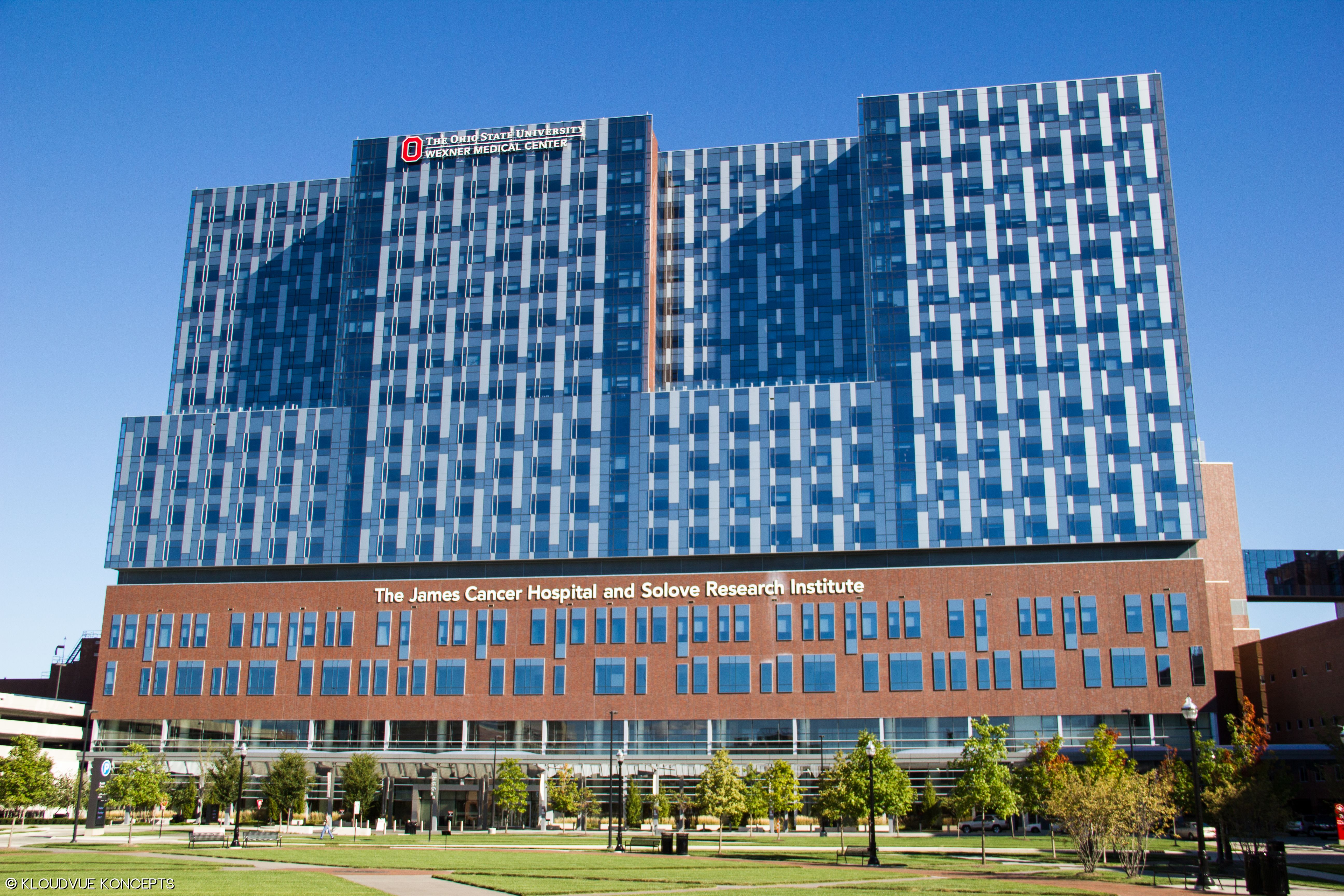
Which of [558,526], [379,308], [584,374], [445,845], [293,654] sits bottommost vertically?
[445,845]

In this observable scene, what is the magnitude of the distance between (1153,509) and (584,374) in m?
53.5

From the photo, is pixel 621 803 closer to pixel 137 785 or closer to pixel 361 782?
pixel 361 782

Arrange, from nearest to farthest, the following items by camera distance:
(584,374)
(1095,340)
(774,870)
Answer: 1. (774,870)
2. (1095,340)
3. (584,374)

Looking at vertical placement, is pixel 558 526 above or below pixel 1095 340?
below

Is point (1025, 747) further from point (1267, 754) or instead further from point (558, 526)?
point (558, 526)

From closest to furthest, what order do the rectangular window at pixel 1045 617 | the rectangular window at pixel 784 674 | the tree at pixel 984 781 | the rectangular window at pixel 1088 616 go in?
the tree at pixel 984 781 < the rectangular window at pixel 1088 616 < the rectangular window at pixel 1045 617 < the rectangular window at pixel 784 674

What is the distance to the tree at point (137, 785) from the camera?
282 ft

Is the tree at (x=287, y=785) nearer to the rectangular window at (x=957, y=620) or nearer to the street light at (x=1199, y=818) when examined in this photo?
the rectangular window at (x=957, y=620)

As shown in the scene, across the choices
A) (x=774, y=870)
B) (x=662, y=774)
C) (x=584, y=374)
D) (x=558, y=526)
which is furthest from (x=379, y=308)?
(x=774, y=870)

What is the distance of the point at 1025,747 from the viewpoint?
9762cm

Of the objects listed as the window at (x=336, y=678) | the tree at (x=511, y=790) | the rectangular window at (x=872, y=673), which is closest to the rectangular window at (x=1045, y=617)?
the rectangular window at (x=872, y=673)

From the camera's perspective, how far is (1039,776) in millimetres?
68000

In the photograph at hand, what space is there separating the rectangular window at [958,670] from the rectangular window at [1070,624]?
874 centimetres

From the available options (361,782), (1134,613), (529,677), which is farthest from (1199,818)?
(529,677)
